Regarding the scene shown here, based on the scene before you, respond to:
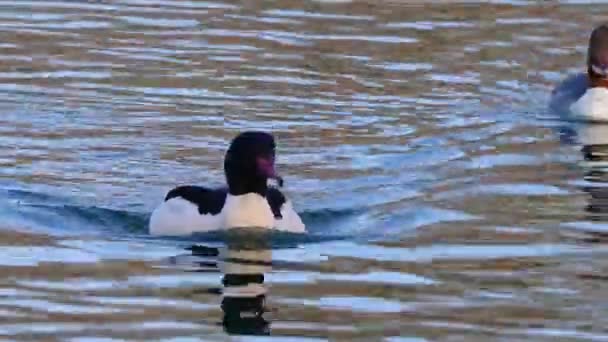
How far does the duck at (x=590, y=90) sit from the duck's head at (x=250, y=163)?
6.77m

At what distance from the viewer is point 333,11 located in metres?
25.2

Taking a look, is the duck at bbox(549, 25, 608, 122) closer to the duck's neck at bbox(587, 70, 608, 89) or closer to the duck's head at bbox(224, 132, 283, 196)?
the duck's neck at bbox(587, 70, 608, 89)

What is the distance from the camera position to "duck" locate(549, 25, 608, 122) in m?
Answer: 21.1

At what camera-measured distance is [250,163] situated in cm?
1467

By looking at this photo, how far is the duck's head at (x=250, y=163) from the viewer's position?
47.6 ft

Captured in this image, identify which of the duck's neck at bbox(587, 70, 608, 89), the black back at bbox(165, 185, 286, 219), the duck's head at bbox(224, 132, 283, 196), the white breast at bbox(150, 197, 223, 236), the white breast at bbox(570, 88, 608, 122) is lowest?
the white breast at bbox(570, 88, 608, 122)

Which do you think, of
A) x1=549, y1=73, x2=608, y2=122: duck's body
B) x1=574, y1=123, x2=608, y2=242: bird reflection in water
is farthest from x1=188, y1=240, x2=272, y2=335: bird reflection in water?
x1=549, y1=73, x2=608, y2=122: duck's body

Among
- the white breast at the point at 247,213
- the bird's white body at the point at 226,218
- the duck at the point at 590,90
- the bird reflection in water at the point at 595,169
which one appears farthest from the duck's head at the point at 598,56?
the white breast at the point at 247,213

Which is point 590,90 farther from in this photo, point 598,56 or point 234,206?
point 234,206

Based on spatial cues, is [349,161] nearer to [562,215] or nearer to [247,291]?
[562,215]

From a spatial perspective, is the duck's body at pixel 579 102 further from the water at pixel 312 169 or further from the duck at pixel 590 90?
the water at pixel 312 169

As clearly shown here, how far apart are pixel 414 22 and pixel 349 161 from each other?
7090mm

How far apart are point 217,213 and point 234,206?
0.58 feet

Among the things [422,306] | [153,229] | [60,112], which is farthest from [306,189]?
[422,306]
